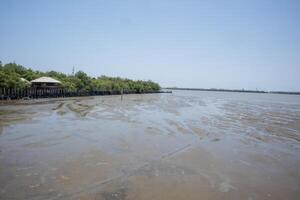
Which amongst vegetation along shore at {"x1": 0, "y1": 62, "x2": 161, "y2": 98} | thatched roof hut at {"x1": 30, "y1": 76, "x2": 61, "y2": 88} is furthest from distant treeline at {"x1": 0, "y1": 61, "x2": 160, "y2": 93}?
thatched roof hut at {"x1": 30, "y1": 76, "x2": 61, "y2": 88}

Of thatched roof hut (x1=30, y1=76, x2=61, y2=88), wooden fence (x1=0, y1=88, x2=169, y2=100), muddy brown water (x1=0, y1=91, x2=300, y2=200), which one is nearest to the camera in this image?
muddy brown water (x1=0, y1=91, x2=300, y2=200)

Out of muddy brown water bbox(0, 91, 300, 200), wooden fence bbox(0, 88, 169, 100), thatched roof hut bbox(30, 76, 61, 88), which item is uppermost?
thatched roof hut bbox(30, 76, 61, 88)

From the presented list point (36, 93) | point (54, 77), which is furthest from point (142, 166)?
point (54, 77)

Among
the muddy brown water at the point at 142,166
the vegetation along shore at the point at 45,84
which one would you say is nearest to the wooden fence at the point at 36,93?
the vegetation along shore at the point at 45,84

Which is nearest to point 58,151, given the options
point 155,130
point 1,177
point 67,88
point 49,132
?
point 1,177

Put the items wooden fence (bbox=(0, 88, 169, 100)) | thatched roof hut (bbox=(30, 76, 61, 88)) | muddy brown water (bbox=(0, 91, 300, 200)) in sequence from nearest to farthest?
muddy brown water (bbox=(0, 91, 300, 200)) < wooden fence (bbox=(0, 88, 169, 100)) < thatched roof hut (bbox=(30, 76, 61, 88))

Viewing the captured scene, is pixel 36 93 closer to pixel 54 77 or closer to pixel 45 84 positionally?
pixel 45 84

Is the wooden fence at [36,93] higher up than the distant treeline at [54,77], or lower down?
lower down

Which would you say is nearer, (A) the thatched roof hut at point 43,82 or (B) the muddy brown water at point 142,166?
(B) the muddy brown water at point 142,166

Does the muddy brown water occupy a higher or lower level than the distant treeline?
lower

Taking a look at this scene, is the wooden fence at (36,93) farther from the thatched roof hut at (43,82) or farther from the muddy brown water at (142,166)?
the muddy brown water at (142,166)

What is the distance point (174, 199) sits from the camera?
5984 mm

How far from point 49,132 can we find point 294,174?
1230cm

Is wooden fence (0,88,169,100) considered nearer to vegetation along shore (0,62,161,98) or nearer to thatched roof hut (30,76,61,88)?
vegetation along shore (0,62,161,98)
